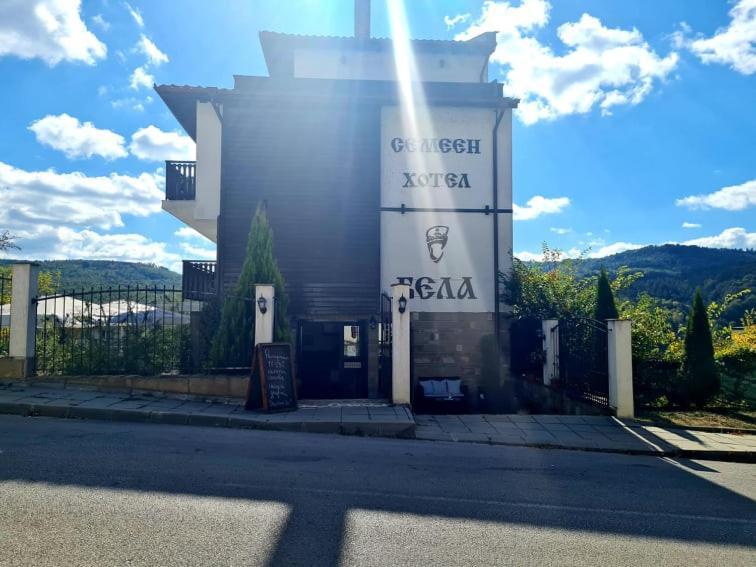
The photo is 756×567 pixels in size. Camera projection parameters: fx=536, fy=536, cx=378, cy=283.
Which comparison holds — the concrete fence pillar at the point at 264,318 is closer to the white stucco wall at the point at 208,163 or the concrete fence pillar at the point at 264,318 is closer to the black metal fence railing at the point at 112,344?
the black metal fence railing at the point at 112,344

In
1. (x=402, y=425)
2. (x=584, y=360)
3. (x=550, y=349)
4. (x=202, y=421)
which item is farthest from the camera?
(x=550, y=349)

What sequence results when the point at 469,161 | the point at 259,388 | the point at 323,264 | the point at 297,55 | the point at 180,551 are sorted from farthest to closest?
the point at 297,55
the point at 469,161
the point at 323,264
the point at 259,388
the point at 180,551

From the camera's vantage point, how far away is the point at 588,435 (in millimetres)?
8242

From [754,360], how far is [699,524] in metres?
8.06

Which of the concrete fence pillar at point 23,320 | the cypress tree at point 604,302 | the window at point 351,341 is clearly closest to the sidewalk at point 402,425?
the concrete fence pillar at point 23,320

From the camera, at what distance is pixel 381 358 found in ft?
37.3

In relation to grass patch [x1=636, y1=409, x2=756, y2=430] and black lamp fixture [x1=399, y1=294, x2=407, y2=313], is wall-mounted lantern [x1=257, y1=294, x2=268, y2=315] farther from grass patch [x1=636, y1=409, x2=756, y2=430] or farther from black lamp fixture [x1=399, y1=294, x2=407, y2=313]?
grass patch [x1=636, y1=409, x2=756, y2=430]

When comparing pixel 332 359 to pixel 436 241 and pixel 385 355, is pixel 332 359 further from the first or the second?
pixel 436 241

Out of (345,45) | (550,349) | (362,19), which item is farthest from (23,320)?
(362,19)

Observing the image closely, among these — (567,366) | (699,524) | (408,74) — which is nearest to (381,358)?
(567,366)

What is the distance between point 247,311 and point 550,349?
6601mm

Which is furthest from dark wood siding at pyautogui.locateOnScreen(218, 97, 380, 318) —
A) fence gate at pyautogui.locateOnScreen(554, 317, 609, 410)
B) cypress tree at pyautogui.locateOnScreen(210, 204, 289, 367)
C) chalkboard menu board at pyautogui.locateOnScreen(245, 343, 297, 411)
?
fence gate at pyautogui.locateOnScreen(554, 317, 609, 410)

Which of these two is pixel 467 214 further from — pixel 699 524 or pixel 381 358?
pixel 699 524

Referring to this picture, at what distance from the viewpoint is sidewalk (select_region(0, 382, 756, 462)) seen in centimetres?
768
